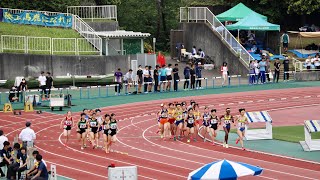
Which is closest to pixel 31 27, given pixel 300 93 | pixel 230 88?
pixel 230 88

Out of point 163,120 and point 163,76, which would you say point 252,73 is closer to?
point 163,76

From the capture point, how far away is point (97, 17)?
64.4 meters

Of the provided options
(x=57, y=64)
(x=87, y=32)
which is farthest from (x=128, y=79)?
(x=87, y=32)

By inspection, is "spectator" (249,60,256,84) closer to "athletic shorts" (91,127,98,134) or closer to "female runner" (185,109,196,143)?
"female runner" (185,109,196,143)

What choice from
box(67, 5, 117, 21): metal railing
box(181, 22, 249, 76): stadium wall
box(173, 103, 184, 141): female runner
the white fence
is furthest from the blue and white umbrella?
box(67, 5, 117, 21): metal railing

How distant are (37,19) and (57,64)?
268 inches

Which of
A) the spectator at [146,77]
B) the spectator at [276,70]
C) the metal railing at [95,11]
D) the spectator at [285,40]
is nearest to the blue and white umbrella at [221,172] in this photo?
the spectator at [146,77]

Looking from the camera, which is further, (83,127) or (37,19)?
(37,19)

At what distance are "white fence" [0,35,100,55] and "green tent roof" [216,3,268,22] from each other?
10079 mm

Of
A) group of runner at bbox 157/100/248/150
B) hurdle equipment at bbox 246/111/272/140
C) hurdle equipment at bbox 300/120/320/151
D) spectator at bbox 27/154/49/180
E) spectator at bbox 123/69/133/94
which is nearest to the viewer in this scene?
spectator at bbox 27/154/49/180

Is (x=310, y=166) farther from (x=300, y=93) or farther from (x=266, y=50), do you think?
(x=266, y=50)

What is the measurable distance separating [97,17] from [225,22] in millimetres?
8916

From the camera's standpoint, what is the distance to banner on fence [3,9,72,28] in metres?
60.5

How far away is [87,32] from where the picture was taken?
58.7 m
